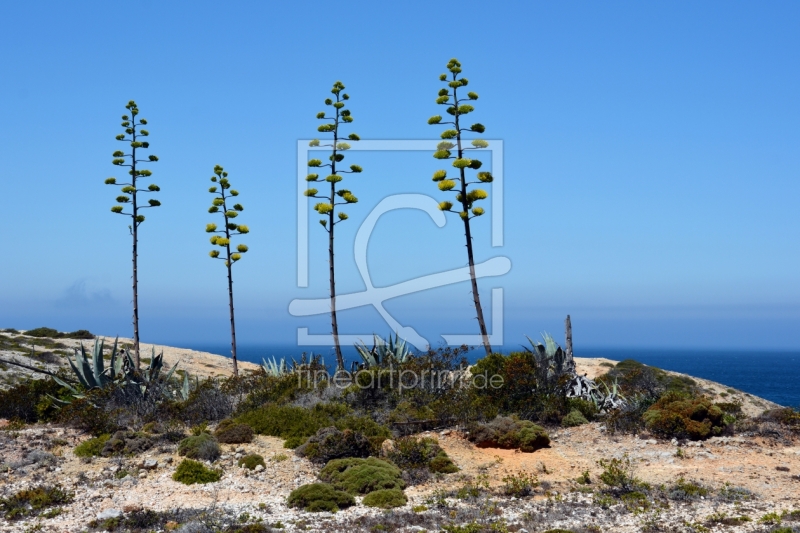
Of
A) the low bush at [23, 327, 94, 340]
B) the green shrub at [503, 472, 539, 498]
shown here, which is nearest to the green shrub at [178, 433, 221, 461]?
the green shrub at [503, 472, 539, 498]

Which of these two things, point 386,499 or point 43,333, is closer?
point 386,499

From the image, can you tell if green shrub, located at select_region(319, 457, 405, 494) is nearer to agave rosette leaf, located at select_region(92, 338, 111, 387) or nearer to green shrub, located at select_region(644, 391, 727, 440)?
green shrub, located at select_region(644, 391, 727, 440)

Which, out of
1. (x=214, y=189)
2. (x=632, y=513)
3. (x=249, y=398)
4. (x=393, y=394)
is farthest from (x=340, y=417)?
(x=214, y=189)

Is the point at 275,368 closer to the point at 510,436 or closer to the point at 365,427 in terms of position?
the point at 365,427

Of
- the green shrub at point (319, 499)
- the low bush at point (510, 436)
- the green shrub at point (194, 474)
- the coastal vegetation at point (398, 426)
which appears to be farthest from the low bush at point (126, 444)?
the low bush at point (510, 436)

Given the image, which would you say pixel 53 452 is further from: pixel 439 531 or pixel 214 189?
pixel 214 189

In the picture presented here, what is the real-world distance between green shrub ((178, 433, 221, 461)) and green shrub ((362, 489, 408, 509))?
12.2ft

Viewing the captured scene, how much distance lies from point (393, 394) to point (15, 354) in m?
26.0

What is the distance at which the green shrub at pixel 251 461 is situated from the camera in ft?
40.0

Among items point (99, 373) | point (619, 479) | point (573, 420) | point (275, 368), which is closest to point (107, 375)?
point (99, 373)

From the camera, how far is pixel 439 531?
29.1 feet

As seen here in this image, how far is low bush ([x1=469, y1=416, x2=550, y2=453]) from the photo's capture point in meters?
13.3

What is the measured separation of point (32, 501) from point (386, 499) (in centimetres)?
538

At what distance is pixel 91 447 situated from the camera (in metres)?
13.4
